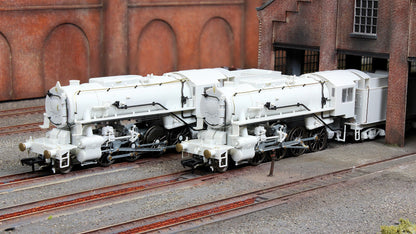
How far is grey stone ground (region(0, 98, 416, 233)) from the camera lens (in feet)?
52.1

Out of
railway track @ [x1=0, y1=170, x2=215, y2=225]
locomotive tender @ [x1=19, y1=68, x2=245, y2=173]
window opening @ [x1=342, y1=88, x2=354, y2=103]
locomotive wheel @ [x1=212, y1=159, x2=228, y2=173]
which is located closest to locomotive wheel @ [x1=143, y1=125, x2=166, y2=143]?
locomotive tender @ [x1=19, y1=68, x2=245, y2=173]

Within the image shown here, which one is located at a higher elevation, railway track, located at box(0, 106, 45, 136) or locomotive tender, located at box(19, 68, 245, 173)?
locomotive tender, located at box(19, 68, 245, 173)

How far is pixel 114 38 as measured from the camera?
116 feet

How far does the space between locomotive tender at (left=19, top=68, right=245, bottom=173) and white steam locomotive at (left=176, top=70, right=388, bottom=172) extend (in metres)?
0.94

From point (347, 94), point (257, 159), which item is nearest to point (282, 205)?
point (257, 159)

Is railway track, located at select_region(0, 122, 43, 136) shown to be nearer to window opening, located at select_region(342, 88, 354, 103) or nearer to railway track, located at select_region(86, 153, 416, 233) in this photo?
railway track, located at select_region(86, 153, 416, 233)

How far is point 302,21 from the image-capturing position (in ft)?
90.6

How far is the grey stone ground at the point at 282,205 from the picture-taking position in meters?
15.9

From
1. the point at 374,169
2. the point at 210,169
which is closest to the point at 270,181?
the point at 210,169

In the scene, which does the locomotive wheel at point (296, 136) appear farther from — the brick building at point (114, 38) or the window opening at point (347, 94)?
the brick building at point (114, 38)

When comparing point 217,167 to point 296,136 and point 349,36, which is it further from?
point 349,36

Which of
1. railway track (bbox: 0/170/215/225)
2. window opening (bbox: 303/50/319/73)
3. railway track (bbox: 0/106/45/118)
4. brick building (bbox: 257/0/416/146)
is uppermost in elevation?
brick building (bbox: 257/0/416/146)

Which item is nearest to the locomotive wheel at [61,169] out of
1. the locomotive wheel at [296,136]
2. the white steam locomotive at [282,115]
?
the white steam locomotive at [282,115]

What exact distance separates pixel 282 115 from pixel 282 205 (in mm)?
5151
